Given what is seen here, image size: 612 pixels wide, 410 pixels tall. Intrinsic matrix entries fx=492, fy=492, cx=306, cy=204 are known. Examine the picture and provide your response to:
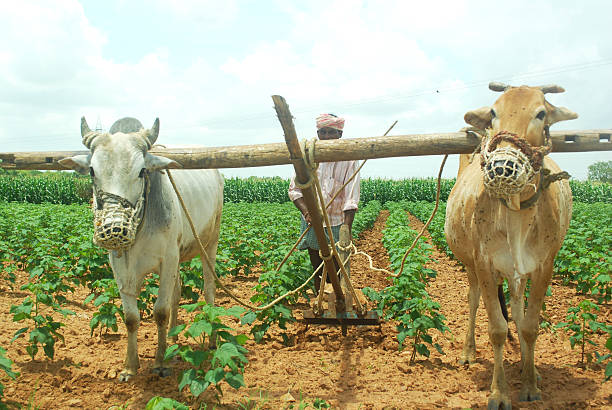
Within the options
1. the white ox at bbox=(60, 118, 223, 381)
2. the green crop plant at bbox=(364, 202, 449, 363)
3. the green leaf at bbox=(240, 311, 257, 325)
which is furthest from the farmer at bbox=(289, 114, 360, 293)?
the white ox at bbox=(60, 118, 223, 381)

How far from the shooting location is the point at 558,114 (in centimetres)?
341

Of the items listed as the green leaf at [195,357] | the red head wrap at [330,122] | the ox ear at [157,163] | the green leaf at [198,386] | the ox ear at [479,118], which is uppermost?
the red head wrap at [330,122]

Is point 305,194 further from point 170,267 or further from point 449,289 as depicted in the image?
point 449,289

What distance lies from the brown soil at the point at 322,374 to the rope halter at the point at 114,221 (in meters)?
1.29

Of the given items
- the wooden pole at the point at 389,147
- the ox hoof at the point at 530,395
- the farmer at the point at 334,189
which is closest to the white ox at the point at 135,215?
the wooden pole at the point at 389,147

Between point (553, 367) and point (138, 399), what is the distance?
3.81 meters

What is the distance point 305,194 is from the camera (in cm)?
377

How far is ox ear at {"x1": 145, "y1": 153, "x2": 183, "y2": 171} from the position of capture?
3.84 meters

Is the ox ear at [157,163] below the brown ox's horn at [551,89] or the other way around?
below

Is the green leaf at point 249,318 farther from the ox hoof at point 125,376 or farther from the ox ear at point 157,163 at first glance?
the ox ear at point 157,163

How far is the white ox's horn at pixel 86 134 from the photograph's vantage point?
3.96 meters

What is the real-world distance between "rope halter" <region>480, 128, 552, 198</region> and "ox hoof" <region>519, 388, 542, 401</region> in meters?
1.94

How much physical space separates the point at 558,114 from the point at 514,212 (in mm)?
736

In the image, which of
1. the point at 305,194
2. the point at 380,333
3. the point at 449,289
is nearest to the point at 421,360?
the point at 380,333
